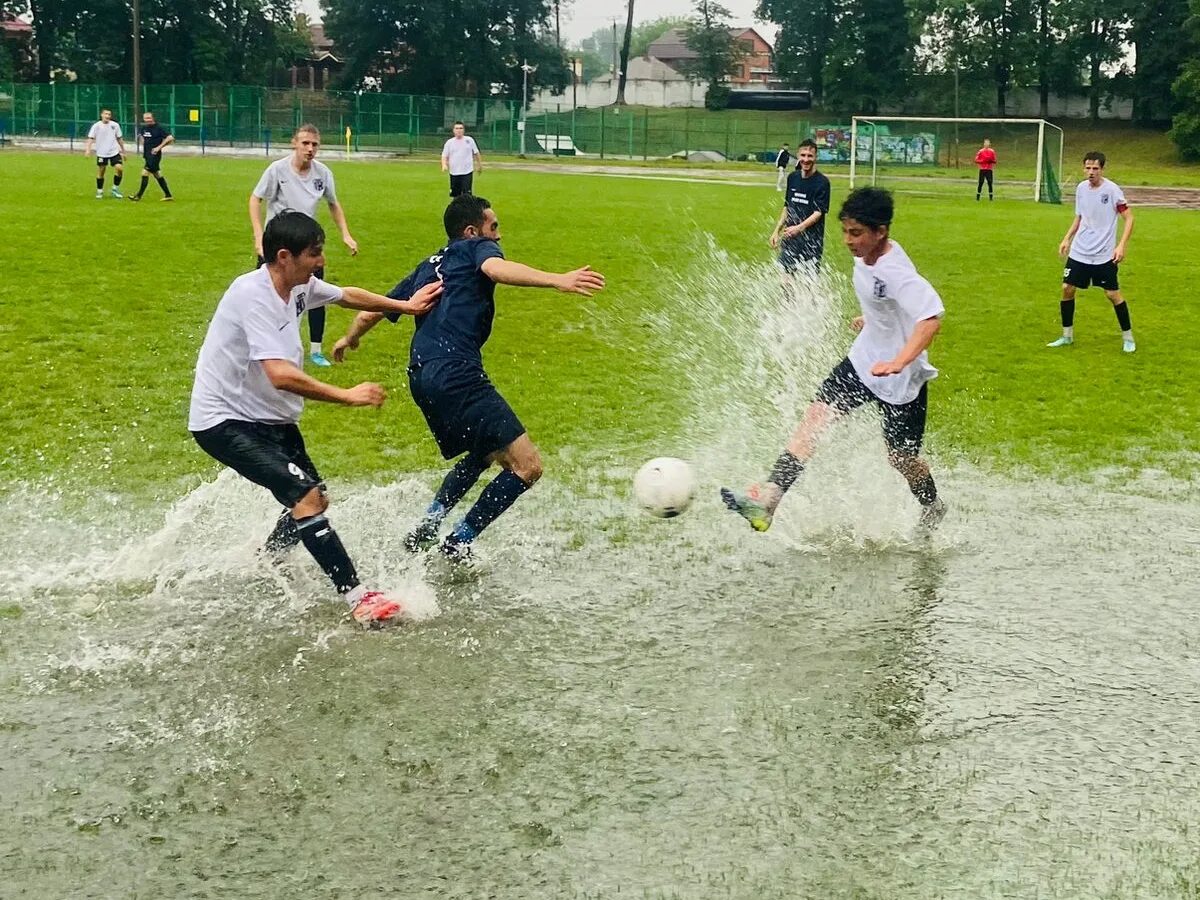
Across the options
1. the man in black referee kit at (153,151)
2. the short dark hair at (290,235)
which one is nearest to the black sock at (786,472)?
the short dark hair at (290,235)

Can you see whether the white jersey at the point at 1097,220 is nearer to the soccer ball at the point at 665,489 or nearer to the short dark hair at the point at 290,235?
the soccer ball at the point at 665,489

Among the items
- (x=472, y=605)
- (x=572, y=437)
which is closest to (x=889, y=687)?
(x=472, y=605)

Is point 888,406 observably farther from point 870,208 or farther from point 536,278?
point 536,278

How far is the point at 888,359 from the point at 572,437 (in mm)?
3079

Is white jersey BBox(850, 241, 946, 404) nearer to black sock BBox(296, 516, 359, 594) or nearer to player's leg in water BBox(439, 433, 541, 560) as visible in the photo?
player's leg in water BBox(439, 433, 541, 560)

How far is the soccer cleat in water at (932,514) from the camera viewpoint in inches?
275

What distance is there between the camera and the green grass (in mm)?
9023

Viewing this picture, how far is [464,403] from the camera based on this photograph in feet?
19.9

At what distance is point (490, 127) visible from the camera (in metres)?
62.8

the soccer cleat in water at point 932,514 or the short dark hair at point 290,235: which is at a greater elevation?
the short dark hair at point 290,235

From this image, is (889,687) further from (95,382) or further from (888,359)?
(95,382)

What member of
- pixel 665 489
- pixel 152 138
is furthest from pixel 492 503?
pixel 152 138

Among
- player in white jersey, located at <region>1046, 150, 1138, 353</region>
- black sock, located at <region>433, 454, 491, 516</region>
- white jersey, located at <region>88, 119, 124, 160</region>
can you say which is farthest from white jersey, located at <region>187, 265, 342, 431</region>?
white jersey, located at <region>88, 119, 124, 160</region>

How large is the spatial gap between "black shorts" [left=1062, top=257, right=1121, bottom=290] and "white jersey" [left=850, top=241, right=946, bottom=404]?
23.3ft
